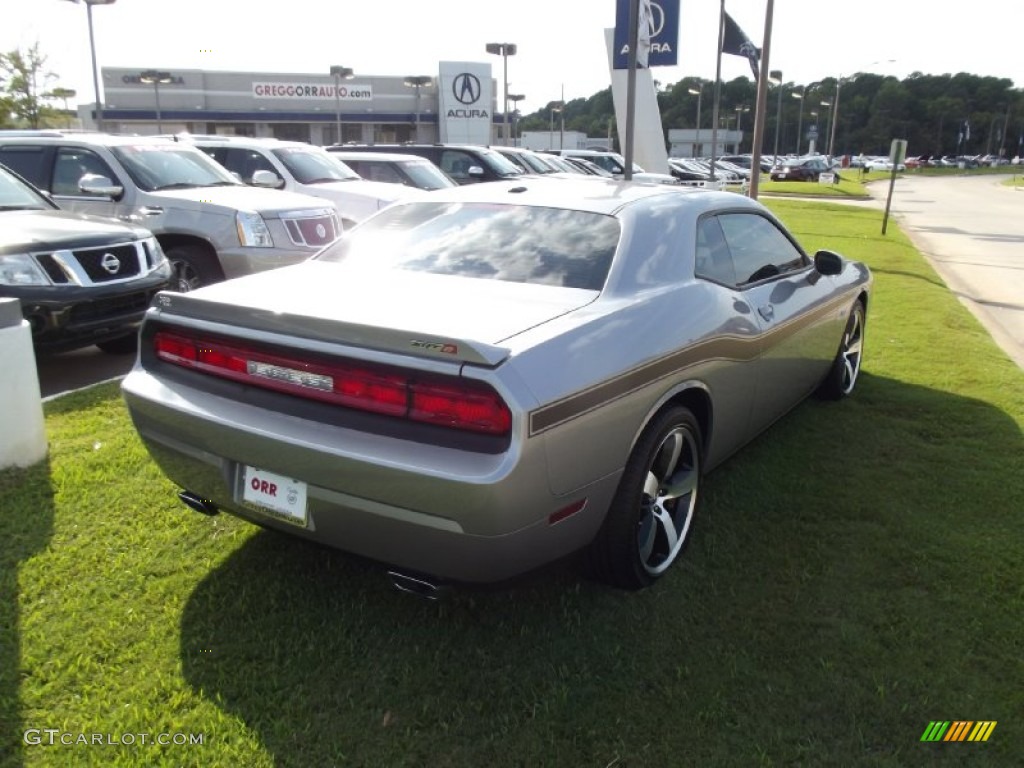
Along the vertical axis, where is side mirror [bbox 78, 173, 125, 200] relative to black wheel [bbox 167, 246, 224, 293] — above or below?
above

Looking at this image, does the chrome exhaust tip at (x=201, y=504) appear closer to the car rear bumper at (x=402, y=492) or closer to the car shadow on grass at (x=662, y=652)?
the car rear bumper at (x=402, y=492)

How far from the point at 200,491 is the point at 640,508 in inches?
63.1

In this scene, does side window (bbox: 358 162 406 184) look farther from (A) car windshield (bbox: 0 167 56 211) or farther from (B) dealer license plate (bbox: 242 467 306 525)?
(B) dealer license plate (bbox: 242 467 306 525)

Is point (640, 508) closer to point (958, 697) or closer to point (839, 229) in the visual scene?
point (958, 697)

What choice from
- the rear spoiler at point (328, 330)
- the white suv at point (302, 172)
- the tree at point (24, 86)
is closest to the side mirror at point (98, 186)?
the white suv at point (302, 172)

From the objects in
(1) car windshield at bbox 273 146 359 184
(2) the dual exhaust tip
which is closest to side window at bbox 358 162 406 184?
(1) car windshield at bbox 273 146 359 184

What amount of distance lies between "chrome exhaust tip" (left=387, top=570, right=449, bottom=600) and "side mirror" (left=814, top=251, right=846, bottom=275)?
3.34 metres

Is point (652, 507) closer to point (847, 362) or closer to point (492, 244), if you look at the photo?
point (492, 244)

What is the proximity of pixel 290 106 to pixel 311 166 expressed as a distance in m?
47.6

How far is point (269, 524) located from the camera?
2.84 metres

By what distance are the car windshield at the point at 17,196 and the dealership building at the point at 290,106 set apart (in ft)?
135

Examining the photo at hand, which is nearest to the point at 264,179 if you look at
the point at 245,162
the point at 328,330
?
the point at 245,162

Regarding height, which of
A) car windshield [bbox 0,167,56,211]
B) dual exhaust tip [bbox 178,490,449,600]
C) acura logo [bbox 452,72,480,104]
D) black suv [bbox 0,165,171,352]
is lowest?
dual exhaust tip [bbox 178,490,449,600]

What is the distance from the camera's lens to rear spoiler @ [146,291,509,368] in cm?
242
